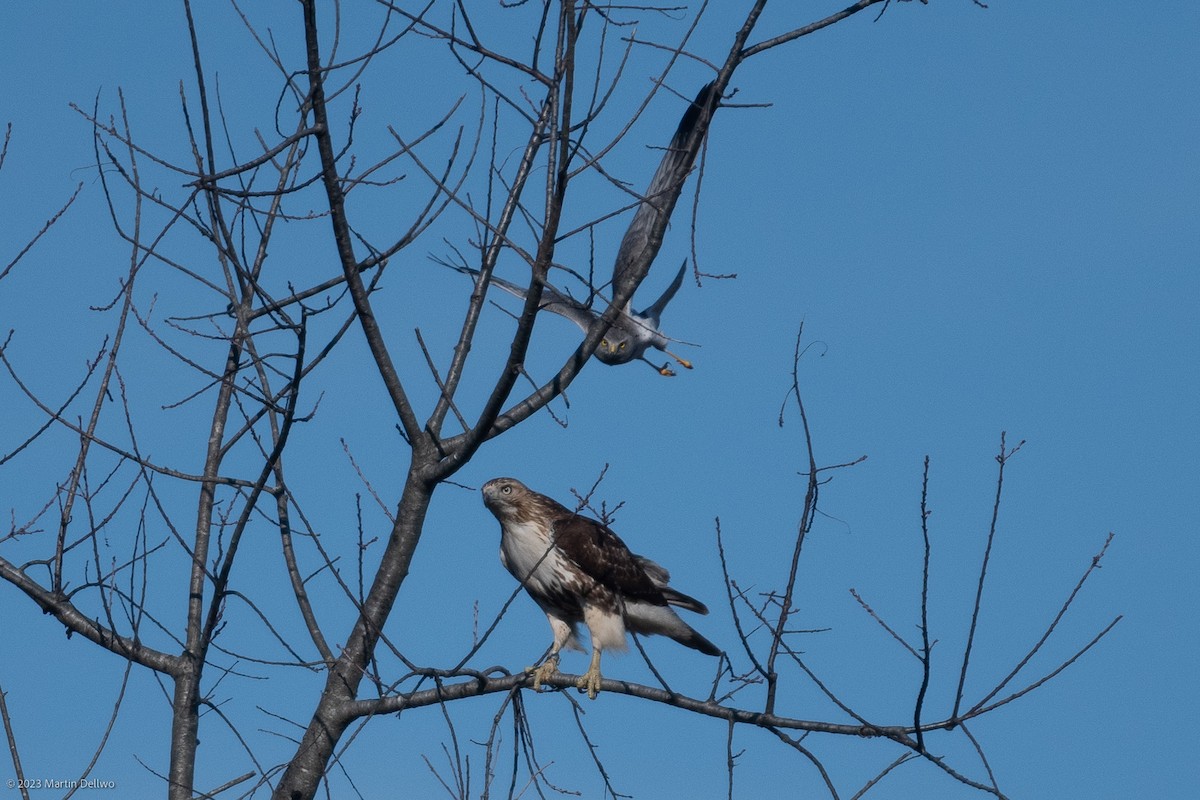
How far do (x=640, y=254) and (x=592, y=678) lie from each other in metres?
2.05

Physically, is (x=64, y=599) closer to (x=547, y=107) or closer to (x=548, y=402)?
(x=548, y=402)

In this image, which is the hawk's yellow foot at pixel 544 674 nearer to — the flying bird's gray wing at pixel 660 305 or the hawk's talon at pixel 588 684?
the hawk's talon at pixel 588 684

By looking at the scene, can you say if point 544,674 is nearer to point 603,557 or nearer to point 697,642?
point 603,557

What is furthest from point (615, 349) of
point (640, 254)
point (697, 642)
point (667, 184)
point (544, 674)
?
point (640, 254)

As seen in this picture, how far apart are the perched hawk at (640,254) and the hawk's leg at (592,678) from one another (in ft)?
4.13

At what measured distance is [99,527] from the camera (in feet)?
13.4

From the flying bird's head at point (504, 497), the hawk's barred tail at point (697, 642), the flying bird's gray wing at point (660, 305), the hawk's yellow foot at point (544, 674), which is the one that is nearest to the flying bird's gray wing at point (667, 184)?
the flying bird's head at point (504, 497)

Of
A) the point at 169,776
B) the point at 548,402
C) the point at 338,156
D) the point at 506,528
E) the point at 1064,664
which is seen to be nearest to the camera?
the point at 1064,664

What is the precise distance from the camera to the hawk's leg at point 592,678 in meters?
5.03

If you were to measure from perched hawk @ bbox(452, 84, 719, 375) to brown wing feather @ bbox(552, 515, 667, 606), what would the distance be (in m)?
0.82

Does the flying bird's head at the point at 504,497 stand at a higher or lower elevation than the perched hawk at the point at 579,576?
higher

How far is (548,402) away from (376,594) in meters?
0.83

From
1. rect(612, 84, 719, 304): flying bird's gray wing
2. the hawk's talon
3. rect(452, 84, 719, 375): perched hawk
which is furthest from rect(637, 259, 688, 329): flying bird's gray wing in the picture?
the hawk's talon

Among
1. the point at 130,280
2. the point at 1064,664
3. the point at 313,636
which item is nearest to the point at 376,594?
the point at 313,636
